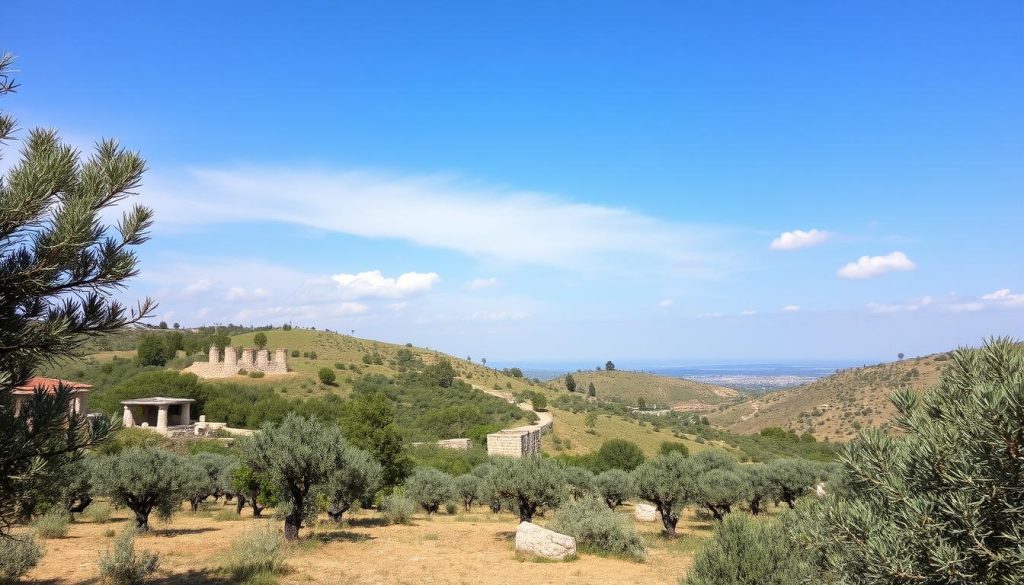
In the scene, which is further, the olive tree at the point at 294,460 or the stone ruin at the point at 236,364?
the stone ruin at the point at 236,364

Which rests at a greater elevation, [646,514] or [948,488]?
[948,488]

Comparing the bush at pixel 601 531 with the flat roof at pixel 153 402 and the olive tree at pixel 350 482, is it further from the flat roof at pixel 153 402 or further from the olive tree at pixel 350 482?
the flat roof at pixel 153 402

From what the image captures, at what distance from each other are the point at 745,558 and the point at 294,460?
1227 cm

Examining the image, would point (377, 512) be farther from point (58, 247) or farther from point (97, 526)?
point (58, 247)

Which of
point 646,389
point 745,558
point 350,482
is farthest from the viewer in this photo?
point 646,389

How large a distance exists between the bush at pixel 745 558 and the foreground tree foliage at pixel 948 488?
14.5 ft

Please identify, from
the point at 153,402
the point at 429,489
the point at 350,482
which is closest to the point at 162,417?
the point at 153,402

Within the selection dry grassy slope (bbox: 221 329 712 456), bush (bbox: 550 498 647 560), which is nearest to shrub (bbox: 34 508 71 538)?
bush (bbox: 550 498 647 560)

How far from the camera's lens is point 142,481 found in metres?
17.0

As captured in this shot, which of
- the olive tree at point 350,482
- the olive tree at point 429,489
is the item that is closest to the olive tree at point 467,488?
the olive tree at point 429,489

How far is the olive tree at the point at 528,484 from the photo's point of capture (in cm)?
1956

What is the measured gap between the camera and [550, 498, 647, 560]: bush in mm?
16906

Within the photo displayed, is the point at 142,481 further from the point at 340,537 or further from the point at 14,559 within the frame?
the point at 340,537

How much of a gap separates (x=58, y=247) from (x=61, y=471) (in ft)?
8.03
